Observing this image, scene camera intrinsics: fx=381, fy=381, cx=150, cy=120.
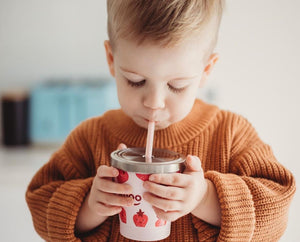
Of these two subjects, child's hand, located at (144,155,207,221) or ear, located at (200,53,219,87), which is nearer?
child's hand, located at (144,155,207,221)

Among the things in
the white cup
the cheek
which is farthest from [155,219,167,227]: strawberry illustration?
the cheek

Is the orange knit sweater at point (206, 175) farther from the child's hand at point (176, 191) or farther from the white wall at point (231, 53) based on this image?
the white wall at point (231, 53)

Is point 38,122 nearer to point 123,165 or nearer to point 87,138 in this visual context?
point 87,138

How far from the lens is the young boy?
62cm

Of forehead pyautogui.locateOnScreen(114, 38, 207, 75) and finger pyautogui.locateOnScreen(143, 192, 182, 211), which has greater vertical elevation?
forehead pyautogui.locateOnScreen(114, 38, 207, 75)

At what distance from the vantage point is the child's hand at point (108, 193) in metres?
0.57

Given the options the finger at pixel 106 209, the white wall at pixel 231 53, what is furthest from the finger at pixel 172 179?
the white wall at pixel 231 53

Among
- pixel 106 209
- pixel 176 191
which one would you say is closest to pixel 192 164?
pixel 176 191

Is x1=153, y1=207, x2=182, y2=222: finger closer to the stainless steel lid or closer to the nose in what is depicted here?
the stainless steel lid

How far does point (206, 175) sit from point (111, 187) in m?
0.21

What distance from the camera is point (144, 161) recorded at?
1.84 ft

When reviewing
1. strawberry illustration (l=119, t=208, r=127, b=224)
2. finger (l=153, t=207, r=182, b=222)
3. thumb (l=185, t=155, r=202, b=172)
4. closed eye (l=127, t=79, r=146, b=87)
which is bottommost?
strawberry illustration (l=119, t=208, r=127, b=224)

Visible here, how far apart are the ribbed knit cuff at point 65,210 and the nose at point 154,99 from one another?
205mm

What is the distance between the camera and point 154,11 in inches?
24.5
